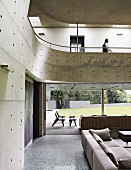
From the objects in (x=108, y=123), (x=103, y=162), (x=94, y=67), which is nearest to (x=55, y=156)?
(x=103, y=162)

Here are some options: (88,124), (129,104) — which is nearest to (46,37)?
(88,124)

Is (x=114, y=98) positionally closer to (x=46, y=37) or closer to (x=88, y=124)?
(x=88, y=124)

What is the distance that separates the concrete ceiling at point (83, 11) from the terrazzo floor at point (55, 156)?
568 cm

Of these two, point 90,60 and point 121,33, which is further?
point 121,33

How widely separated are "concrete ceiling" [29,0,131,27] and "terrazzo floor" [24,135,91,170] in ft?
18.6

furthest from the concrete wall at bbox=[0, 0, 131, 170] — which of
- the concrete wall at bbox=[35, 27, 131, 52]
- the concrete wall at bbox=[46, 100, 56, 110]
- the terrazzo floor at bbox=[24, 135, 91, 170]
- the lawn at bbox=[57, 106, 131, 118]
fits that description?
the lawn at bbox=[57, 106, 131, 118]

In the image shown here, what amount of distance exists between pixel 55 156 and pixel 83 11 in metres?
6.36

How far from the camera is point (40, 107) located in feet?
35.6

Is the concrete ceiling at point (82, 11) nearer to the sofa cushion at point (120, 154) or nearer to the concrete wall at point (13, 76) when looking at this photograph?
the concrete wall at point (13, 76)

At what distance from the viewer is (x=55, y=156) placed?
273 inches

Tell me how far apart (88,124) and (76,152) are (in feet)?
12.0

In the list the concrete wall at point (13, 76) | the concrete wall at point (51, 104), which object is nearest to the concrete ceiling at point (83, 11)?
the concrete wall at point (13, 76)

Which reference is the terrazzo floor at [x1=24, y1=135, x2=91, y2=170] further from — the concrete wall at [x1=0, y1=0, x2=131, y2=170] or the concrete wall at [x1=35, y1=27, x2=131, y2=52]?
the concrete wall at [x1=35, y1=27, x2=131, y2=52]

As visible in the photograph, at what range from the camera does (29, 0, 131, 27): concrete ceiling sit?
9016 mm
